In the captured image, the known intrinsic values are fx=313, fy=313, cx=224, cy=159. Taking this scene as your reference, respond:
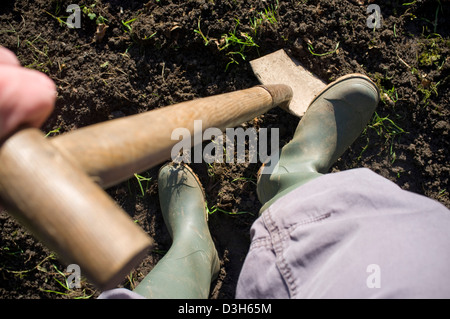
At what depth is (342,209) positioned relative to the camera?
3.40 feet

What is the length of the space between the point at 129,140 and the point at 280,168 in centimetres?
96

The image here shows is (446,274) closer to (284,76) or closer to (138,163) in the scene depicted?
(138,163)

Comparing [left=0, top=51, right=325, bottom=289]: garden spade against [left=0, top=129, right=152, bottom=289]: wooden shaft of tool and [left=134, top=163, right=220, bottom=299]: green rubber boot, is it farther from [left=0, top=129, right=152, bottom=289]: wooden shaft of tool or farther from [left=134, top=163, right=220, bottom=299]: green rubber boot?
[left=134, top=163, right=220, bottom=299]: green rubber boot

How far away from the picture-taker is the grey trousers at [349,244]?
0.86 m

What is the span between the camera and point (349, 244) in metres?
0.94

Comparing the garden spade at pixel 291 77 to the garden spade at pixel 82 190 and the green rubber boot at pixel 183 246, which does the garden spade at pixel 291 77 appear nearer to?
the green rubber boot at pixel 183 246

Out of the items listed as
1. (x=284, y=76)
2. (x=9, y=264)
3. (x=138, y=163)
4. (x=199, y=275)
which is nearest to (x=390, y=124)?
(x=284, y=76)

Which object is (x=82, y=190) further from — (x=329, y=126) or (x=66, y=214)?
(x=329, y=126)

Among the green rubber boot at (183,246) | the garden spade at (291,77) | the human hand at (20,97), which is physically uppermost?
the human hand at (20,97)

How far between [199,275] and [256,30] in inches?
53.6

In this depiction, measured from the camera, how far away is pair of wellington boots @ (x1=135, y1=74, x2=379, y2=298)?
1.51 m

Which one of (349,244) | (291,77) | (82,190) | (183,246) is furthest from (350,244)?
(291,77)

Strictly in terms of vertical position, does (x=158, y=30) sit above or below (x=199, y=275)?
above

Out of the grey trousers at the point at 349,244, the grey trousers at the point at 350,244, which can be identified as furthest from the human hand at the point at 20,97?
the grey trousers at the point at 350,244
